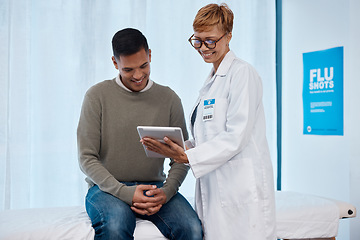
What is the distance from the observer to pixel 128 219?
1.57 metres

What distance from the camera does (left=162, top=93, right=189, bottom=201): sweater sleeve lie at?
1738 millimetres

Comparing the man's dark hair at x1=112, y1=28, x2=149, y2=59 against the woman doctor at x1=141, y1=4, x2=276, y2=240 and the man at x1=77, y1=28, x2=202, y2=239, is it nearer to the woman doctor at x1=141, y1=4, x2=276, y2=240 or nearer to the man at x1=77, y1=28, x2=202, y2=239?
the man at x1=77, y1=28, x2=202, y2=239

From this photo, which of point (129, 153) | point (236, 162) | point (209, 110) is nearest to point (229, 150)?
point (236, 162)

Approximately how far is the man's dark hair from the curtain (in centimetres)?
97

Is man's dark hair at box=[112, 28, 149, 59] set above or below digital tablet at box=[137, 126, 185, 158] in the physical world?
above

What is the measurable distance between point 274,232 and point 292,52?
6.38 ft

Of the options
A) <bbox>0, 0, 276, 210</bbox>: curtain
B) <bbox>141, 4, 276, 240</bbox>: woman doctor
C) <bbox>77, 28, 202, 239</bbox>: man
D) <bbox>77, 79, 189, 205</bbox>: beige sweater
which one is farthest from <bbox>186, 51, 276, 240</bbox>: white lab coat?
<bbox>0, 0, 276, 210</bbox>: curtain

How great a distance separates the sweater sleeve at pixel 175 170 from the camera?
1.74m

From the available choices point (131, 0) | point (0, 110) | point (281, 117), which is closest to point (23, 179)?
point (0, 110)

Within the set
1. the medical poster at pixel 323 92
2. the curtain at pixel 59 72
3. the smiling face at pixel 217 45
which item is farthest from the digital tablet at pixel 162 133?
the medical poster at pixel 323 92

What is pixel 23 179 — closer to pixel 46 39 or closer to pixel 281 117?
pixel 46 39

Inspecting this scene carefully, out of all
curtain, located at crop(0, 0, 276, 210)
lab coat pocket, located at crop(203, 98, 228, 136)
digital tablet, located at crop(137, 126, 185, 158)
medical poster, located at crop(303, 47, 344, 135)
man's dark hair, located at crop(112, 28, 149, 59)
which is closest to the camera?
digital tablet, located at crop(137, 126, 185, 158)

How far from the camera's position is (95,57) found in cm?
270

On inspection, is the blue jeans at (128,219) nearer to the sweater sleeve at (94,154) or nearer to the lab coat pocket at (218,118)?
the sweater sleeve at (94,154)
